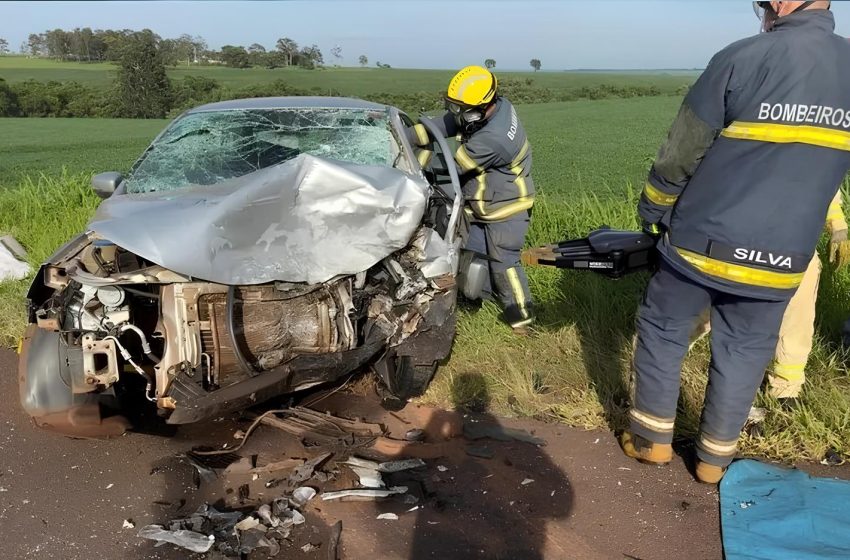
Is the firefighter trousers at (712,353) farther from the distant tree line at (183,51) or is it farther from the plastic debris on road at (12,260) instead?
the distant tree line at (183,51)

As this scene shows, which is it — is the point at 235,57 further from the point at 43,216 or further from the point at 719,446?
the point at 719,446

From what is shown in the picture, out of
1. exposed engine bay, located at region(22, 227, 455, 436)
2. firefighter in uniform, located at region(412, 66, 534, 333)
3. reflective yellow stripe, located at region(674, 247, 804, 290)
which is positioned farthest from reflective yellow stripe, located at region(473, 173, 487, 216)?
reflective yellow stripe, located at region(674, 247, 804, 290)

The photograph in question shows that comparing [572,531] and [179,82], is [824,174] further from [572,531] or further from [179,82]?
[179,82]

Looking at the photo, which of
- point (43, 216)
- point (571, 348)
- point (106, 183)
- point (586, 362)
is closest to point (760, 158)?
point (586, 362)

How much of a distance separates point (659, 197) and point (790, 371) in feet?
4.29

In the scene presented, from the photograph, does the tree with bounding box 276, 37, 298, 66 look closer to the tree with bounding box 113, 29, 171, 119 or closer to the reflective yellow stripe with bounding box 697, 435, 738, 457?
the tree with bounding box 113, 29, 171, 119

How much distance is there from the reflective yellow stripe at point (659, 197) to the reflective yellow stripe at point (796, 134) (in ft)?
1.26

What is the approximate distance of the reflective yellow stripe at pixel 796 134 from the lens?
238 centimetres

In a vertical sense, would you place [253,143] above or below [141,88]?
below

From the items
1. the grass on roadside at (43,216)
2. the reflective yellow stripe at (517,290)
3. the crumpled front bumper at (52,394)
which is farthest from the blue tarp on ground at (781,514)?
the grass on roadside at (43,216)

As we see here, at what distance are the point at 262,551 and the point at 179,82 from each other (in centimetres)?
3827

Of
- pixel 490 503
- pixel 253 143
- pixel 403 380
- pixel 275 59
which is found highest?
pixel 275 59

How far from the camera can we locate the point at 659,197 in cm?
276

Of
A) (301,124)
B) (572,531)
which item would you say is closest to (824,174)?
(572,531)
